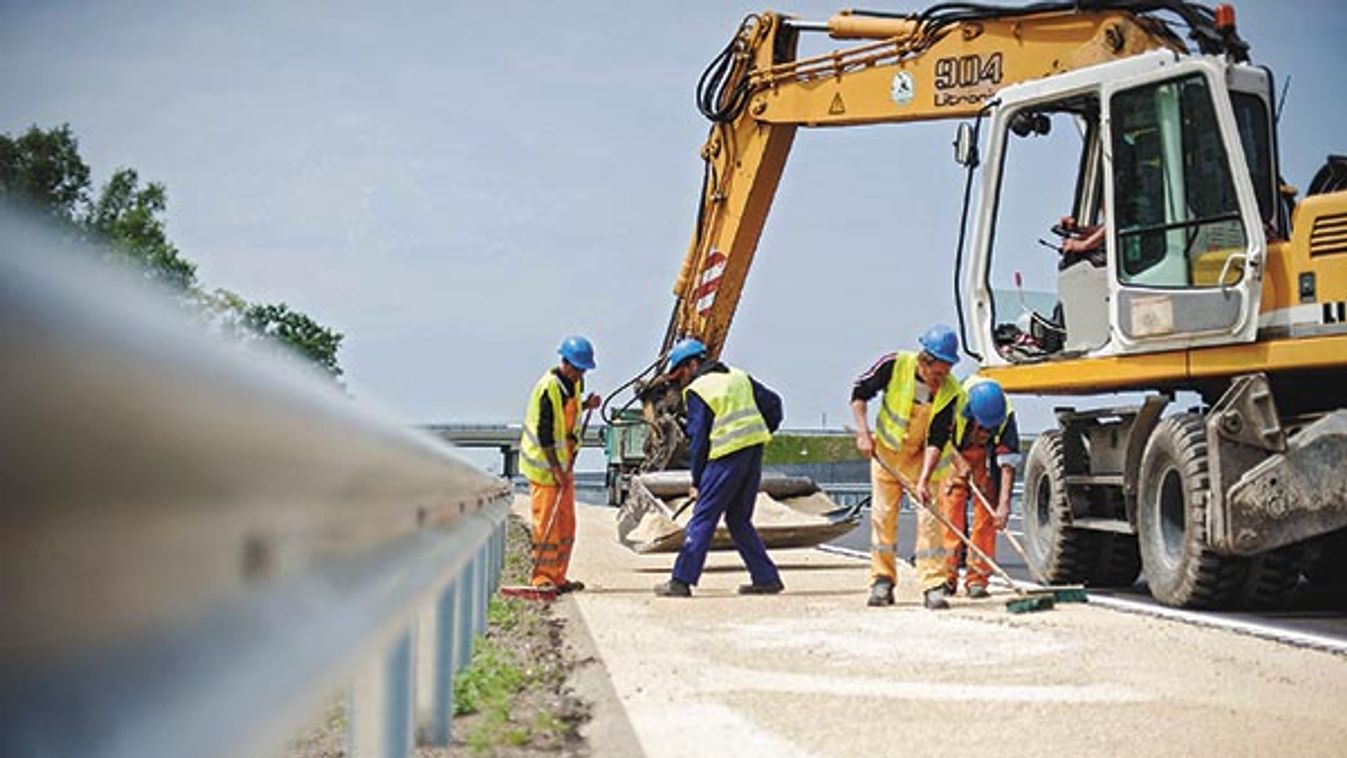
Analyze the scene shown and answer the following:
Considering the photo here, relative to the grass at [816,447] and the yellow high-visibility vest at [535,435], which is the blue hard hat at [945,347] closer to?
the yellow high-visibility vest at [535,435]

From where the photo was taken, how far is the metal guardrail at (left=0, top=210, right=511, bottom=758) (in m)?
0.70

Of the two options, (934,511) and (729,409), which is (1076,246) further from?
(729,409)

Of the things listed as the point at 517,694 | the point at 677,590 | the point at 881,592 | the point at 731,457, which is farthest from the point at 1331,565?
the point at 517,694

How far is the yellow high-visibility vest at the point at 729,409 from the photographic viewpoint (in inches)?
482

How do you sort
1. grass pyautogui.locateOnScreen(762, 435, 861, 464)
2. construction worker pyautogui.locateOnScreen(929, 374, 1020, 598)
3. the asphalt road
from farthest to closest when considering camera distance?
grass pyautogui.locateOnScreen(762, 435, 861, 464) < construction worker pyautogui.locateOnScreen(929, 374, 1020, 598) < the asphalt road

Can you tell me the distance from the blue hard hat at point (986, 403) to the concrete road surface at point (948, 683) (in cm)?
180

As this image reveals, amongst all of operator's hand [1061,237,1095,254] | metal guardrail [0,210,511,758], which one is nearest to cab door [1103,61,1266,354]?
operator's hand [1061,237,1095,254]

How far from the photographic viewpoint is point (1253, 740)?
5648mm

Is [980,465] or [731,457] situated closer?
[731,457]

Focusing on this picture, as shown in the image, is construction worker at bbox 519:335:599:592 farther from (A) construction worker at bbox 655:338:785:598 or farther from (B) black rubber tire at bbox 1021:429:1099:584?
(B) black rubber tire at bbox 1021:429:1099:584

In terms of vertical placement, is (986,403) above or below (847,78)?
below

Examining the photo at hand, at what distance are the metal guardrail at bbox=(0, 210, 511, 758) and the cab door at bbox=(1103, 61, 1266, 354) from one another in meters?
9.36

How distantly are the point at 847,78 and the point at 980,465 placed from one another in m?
5.11

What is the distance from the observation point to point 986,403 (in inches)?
495
